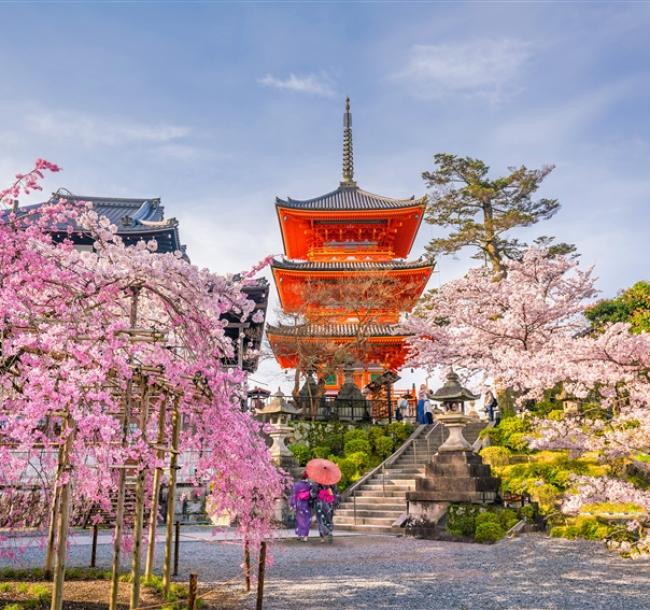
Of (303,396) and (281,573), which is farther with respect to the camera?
(303,396)

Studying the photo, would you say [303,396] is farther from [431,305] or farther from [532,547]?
[532,547]

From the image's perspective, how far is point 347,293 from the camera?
89.9ft

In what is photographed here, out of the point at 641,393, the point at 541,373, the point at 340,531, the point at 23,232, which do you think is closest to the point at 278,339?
the point at 340,531

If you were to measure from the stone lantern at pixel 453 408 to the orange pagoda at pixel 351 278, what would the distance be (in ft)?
28.3

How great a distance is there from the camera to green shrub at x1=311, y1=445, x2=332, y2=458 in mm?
19906

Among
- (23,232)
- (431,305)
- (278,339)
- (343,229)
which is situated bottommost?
(23,232)

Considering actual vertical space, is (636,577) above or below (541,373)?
below

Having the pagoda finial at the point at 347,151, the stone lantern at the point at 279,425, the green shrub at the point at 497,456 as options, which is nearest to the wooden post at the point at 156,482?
the stone lantern at the point at 279,425

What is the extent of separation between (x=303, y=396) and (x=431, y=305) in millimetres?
7701

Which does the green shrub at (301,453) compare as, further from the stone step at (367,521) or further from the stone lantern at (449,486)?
the stone lantern at (449,486)

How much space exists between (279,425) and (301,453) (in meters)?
2.57

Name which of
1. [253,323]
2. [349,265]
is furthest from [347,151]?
[253,323]

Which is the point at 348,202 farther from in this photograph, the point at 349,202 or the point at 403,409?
the point at 403,409

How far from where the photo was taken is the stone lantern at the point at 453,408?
47.8 feet
